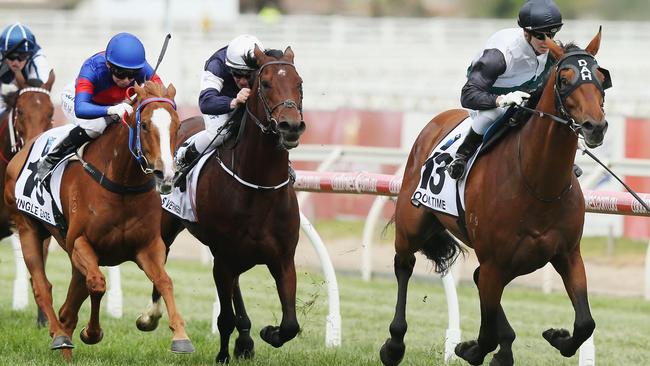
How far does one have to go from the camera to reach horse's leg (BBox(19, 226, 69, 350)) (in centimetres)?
736

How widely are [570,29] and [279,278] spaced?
18.4 meters

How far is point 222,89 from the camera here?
789 centimetres

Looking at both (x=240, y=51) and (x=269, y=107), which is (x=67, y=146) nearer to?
(x=240, y=51)

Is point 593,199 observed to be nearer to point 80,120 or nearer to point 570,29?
point 80,120

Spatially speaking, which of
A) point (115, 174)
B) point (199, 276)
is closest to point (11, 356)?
point (115, 174)

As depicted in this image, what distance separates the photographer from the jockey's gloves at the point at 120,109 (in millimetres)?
7051

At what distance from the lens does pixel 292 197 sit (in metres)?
7.48

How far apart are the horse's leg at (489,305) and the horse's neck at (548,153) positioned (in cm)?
50

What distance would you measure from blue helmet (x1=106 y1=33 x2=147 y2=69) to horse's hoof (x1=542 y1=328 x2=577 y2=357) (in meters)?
2.72

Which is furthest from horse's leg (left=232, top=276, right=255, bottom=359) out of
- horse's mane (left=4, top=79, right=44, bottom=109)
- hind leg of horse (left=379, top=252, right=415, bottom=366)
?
horse's mane (left=4, top=79, right=44, bottom=109)

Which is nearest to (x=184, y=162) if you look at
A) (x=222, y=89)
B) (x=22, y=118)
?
(x=222, y=89)

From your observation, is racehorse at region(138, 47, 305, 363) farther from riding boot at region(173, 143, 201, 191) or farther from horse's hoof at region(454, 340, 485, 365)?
→ horse's hoof at region(454, 340, 485, 365)

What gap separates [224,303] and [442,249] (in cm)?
141

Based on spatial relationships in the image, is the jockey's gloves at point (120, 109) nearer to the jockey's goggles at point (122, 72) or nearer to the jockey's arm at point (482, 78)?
the jockey's goggles at point (122, 72)
